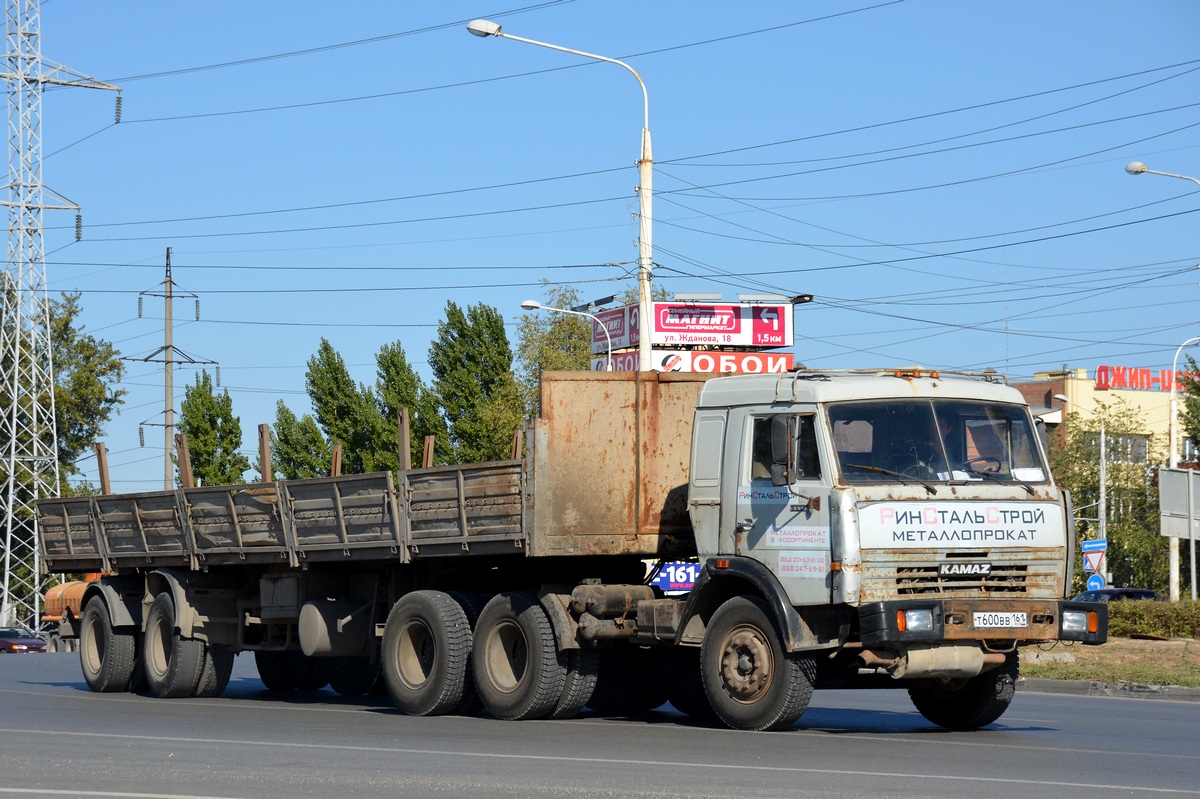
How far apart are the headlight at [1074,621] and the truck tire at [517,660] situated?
4325 millimetres

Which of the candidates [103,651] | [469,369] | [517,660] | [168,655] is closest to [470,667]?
[517,660]

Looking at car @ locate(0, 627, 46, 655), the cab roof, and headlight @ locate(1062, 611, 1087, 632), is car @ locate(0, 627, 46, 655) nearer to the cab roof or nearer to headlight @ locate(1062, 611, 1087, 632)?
the cab roof

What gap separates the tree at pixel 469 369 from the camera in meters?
56.4

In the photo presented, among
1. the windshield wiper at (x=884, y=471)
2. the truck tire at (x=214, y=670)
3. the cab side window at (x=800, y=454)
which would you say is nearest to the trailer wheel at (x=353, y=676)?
the truck tire at (x=214, y=670)

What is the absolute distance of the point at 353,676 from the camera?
19.2m

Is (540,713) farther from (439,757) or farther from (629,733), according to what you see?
(439,757)

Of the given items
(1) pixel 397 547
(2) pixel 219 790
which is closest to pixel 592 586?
(1) pixel 397 547

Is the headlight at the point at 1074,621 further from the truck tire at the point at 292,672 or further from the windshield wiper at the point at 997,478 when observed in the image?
the truck tire at the point at 292,672

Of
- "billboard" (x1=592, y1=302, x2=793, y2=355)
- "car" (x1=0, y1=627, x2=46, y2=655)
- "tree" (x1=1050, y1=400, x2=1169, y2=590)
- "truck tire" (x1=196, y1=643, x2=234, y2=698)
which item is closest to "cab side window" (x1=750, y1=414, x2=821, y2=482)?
"truck tire" (x1=196, y1=643, x2=234, y2=698)

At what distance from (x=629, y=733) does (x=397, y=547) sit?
3.41 meters

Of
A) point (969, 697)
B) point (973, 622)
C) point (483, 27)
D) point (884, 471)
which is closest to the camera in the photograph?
point (973, 622)

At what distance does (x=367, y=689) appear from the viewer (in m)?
19.2

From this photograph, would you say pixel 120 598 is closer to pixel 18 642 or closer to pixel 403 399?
pixel 18 642

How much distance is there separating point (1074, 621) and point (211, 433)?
56611mm
